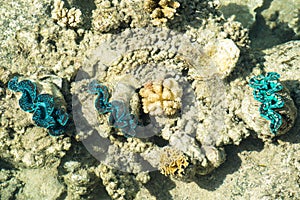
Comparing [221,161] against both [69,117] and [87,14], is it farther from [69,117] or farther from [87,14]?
[87,14]

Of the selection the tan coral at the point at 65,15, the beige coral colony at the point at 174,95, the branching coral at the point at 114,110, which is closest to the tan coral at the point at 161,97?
the beige coral colony at the point at 174,95

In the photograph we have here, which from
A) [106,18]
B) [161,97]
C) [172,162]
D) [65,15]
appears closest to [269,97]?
[161,97]

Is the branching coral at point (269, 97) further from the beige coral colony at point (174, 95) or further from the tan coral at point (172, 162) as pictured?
the tan coral at point (172, 162)

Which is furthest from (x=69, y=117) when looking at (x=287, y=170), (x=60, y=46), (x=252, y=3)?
(x=252, y=3)

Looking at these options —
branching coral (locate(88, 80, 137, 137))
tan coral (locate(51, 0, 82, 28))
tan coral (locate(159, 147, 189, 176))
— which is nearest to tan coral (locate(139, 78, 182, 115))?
branching coral (locate(88, 80, 137, 137))

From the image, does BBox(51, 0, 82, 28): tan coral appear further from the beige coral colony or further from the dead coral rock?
the dead coral rock

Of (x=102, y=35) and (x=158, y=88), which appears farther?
(x=102, y=35)

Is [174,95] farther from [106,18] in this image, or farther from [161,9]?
[106,18]
